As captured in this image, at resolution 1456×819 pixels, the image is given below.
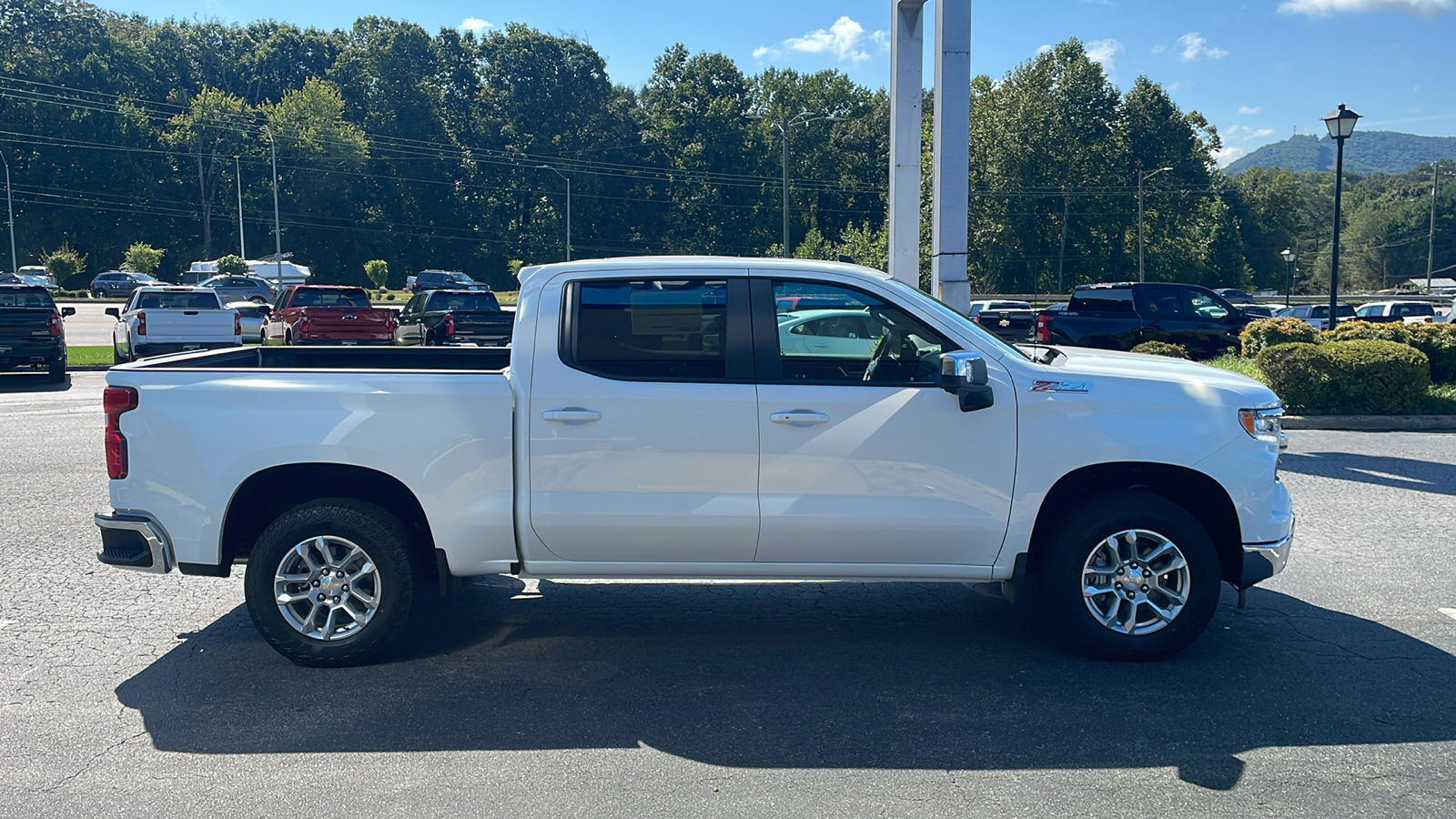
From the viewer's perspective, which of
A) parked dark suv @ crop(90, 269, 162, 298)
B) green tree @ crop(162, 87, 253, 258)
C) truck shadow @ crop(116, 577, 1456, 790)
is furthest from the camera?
green tree @ crop(162, 87, 253, 258)

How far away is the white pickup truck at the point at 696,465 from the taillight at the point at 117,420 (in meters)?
0.01

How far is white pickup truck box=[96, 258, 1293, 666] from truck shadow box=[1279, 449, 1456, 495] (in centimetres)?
571

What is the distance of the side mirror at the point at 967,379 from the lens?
190 inches

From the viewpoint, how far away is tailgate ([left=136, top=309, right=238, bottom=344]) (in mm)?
21453

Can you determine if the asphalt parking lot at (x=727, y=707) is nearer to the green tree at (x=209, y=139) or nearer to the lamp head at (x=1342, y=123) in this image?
the lamp head at (x=1342, y=123)

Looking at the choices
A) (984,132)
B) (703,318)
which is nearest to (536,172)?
(984,132)

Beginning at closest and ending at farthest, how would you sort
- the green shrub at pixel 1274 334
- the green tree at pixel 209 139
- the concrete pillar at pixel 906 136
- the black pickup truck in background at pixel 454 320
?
the concrete pillar at pixel 906 136
the green shrub at pixel 1274 334
the black pickup truck in background at pixel 454 320
the green tree at pixel 209 139

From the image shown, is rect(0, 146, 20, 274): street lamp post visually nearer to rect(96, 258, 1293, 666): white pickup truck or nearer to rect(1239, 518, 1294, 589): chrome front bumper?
rect(96, 258, 1293, 666): white pickup truck

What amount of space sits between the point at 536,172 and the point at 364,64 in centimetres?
1846

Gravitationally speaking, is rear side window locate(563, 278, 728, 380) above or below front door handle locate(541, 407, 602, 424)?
above

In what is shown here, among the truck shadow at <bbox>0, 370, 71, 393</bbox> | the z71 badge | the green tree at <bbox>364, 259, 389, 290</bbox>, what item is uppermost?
the green tree at <bbox>364, 259, 389, 290</bbox>

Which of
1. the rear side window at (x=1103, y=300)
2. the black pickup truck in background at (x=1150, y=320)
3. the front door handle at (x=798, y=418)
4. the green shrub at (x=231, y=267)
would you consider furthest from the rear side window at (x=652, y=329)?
the green shrub at (x=231, y=267)

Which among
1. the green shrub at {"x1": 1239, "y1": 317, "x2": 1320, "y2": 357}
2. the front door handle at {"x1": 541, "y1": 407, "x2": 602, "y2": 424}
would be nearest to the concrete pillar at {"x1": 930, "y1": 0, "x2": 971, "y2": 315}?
the green shrub at {"x1": 1239, "y1": 317, "x2": 1320, "y2": 357}

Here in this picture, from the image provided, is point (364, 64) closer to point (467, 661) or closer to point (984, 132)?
point (984, 132)
